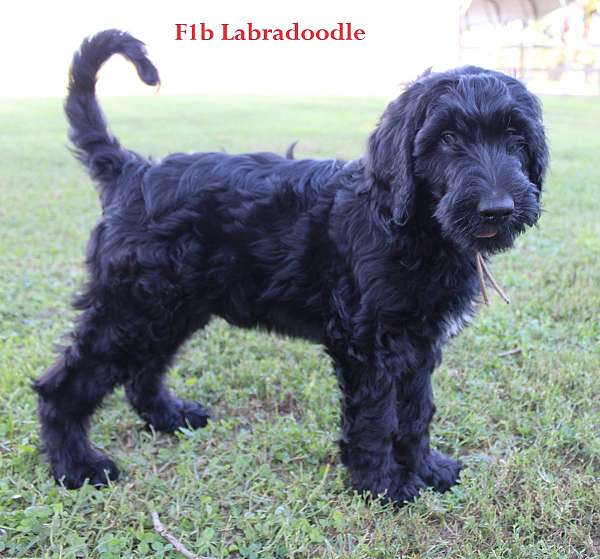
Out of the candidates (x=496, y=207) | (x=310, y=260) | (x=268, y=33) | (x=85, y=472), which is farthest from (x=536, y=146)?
(x=268, y=33)

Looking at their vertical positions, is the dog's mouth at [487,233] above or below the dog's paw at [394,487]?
above

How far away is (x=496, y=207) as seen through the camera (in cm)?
240

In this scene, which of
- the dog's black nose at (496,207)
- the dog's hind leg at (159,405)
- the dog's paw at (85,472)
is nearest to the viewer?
the dog's black nose at (496,207)

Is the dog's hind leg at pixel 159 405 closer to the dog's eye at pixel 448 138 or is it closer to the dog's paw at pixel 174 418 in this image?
the dog's paw at pixel 174 418

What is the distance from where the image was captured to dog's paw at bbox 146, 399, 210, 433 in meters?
3.51

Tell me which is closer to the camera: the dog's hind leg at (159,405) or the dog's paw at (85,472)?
the dog's paw at (85,472)

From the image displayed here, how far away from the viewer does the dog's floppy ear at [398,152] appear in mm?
2633

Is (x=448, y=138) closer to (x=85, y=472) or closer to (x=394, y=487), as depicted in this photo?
(x=394, y=487)

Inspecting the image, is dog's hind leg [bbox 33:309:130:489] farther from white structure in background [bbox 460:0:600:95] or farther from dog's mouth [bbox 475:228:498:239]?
white structure in background [bbox 460:0:600:95]

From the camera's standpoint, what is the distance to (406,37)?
24.7 meters

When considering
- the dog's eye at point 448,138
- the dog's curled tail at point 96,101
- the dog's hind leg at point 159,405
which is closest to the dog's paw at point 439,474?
the dog's hind leg at point 159,405

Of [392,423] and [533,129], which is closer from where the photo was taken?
[533,129]

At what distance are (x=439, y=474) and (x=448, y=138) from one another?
160cm

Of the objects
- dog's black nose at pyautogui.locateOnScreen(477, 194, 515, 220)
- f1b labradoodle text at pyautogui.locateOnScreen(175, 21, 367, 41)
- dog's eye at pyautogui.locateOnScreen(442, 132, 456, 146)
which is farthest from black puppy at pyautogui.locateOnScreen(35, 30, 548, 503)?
f1b labradoodle text at pyautogui.locateOnScreen(175, 21, 367, 41)
